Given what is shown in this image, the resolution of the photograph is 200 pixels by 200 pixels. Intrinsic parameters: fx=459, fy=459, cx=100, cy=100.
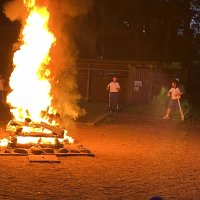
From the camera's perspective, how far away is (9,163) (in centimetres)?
997

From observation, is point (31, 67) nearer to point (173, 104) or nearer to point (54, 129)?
point (54, 129)

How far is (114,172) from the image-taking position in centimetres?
952

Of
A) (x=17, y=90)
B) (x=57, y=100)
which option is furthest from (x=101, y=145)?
(x=57, y=100)

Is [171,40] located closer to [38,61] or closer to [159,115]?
[159,115]

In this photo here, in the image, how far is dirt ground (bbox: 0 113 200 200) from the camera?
7.72 m

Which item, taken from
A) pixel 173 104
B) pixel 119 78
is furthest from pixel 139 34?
pixel 173 104

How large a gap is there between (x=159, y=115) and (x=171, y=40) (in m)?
11.1

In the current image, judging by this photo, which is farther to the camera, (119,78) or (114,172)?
(119,78)

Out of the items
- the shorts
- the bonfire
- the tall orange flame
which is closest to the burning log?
the bonfire

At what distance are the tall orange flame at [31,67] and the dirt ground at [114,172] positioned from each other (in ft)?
4.60

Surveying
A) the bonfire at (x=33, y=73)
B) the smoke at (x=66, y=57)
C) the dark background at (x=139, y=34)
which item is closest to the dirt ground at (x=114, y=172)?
the bonfire at (x=33, y=73)

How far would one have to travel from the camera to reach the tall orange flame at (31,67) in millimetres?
13547

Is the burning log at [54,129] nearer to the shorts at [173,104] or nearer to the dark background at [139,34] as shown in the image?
the shorts at [173,104]

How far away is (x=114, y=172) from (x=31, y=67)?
5321 mm
